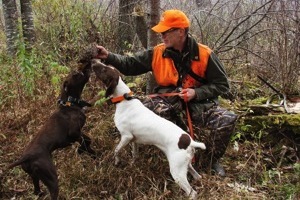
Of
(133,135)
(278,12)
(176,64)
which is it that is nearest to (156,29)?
(176,64)

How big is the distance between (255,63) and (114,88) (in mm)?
3553

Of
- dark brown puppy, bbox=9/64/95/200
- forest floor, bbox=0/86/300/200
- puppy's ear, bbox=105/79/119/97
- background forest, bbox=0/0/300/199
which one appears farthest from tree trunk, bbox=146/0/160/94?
puppy's ear, bbox=105/79/119/97

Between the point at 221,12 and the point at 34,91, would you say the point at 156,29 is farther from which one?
the point at 221,12

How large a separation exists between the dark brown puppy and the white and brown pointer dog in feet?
1.50

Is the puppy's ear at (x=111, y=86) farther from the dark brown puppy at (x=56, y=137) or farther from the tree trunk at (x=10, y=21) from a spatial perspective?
the tree trunk at (x=10, y=21)

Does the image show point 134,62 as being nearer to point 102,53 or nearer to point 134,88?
point 102,53

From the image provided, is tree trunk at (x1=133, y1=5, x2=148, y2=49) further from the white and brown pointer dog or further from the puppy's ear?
the puppy's ear

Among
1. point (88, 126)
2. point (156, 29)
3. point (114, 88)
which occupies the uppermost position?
point (156, 29)

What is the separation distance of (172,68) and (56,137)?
1466 millimetres

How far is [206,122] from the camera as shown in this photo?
185 inches

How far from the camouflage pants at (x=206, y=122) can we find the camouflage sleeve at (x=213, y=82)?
0.60 ft

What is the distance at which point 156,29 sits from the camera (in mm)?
4441

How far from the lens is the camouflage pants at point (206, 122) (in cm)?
459

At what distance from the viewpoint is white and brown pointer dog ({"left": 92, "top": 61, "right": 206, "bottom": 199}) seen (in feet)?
12.9
